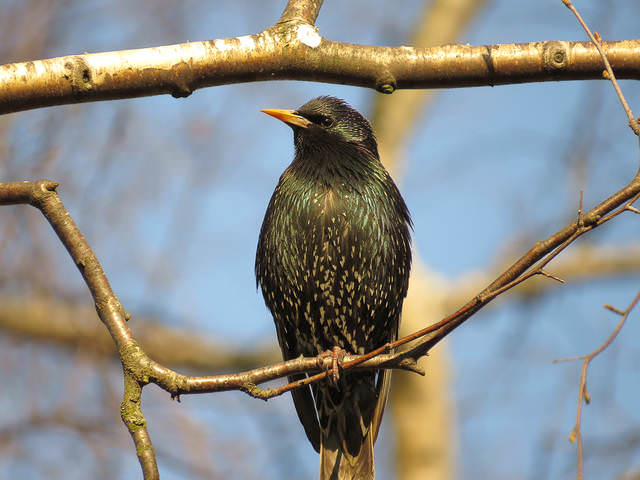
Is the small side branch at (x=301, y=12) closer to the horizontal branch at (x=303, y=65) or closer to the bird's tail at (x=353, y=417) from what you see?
the horizontal branch at (x=303, y=65)

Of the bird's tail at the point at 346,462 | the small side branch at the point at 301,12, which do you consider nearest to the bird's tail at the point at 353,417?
the bird's tail at the point at 346,462

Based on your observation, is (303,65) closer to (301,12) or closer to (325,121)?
(301,12)

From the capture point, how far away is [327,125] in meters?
4.16

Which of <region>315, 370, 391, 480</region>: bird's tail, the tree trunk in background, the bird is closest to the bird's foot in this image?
the bird

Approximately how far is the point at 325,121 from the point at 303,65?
1.22m

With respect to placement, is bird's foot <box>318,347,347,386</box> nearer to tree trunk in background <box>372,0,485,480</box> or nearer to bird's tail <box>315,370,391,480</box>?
bird's tail <box>315,370,391,480</box>

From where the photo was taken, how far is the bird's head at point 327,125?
4066 millimetres

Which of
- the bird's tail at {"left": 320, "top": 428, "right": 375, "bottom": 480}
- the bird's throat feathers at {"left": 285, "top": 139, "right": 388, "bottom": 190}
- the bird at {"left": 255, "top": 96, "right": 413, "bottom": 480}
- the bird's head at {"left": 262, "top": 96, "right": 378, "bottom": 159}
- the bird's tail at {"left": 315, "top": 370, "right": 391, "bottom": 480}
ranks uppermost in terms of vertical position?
the bird's head at {"left": 262, "top": 96, "right": 378, "bottom": 159}

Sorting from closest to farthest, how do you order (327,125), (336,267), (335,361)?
1. (335,361)
2. (336,267)
3. (327,125)

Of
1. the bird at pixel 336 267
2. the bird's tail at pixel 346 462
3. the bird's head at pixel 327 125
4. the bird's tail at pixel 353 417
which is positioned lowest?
the bird's tail at pixel 346 462

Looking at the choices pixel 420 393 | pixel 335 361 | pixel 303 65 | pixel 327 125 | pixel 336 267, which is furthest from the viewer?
pixel 420 393

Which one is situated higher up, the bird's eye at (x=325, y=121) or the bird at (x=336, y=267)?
the bird's eye at (x=325, y=121)

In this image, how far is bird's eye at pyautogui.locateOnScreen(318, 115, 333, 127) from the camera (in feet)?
13.6

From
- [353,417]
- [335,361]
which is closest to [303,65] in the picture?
[335,361]
